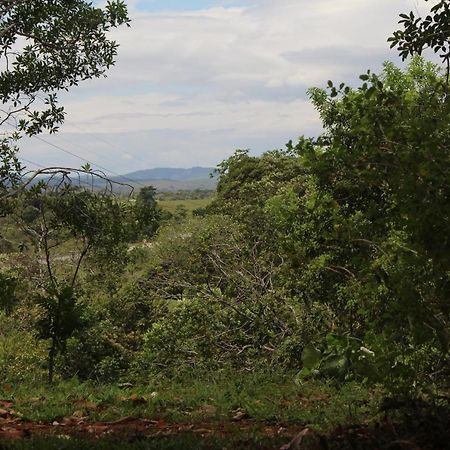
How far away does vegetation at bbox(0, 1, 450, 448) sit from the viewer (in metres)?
4.05

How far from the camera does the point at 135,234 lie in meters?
8.16

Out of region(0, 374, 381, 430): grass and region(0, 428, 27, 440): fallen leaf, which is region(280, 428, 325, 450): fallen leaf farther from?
region(0, 428, 27, 440): fallen leaf

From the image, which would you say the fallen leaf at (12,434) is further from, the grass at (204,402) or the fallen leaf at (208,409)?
the fallen leaf at (208,409)

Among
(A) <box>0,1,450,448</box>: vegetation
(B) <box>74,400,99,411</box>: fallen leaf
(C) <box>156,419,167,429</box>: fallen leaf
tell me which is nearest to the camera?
(A) <box>0,1,450,448</box>: vegetation

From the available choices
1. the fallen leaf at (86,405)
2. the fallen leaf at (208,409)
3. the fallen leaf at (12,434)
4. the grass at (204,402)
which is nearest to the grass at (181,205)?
the grass at (204,402)

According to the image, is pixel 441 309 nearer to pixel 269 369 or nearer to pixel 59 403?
pixel 59 403

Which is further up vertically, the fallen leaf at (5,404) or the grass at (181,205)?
the grass at (181,205)

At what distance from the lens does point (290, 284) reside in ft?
43.3

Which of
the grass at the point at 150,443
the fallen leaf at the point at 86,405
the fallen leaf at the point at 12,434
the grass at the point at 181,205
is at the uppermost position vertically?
the grass at the point at 181,205

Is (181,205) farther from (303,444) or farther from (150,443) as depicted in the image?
(303,444)

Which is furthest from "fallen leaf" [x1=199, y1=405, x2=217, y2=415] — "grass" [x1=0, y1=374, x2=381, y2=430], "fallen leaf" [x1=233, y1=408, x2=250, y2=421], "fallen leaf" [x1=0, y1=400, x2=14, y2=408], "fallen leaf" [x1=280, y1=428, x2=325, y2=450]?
"fallen leaf" [x1=280, y1=428, x2=325, y2=450]

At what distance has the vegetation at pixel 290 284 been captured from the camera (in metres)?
4.05

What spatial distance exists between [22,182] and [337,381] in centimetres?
549

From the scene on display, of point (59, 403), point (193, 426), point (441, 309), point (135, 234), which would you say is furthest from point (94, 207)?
point (441, 309)
